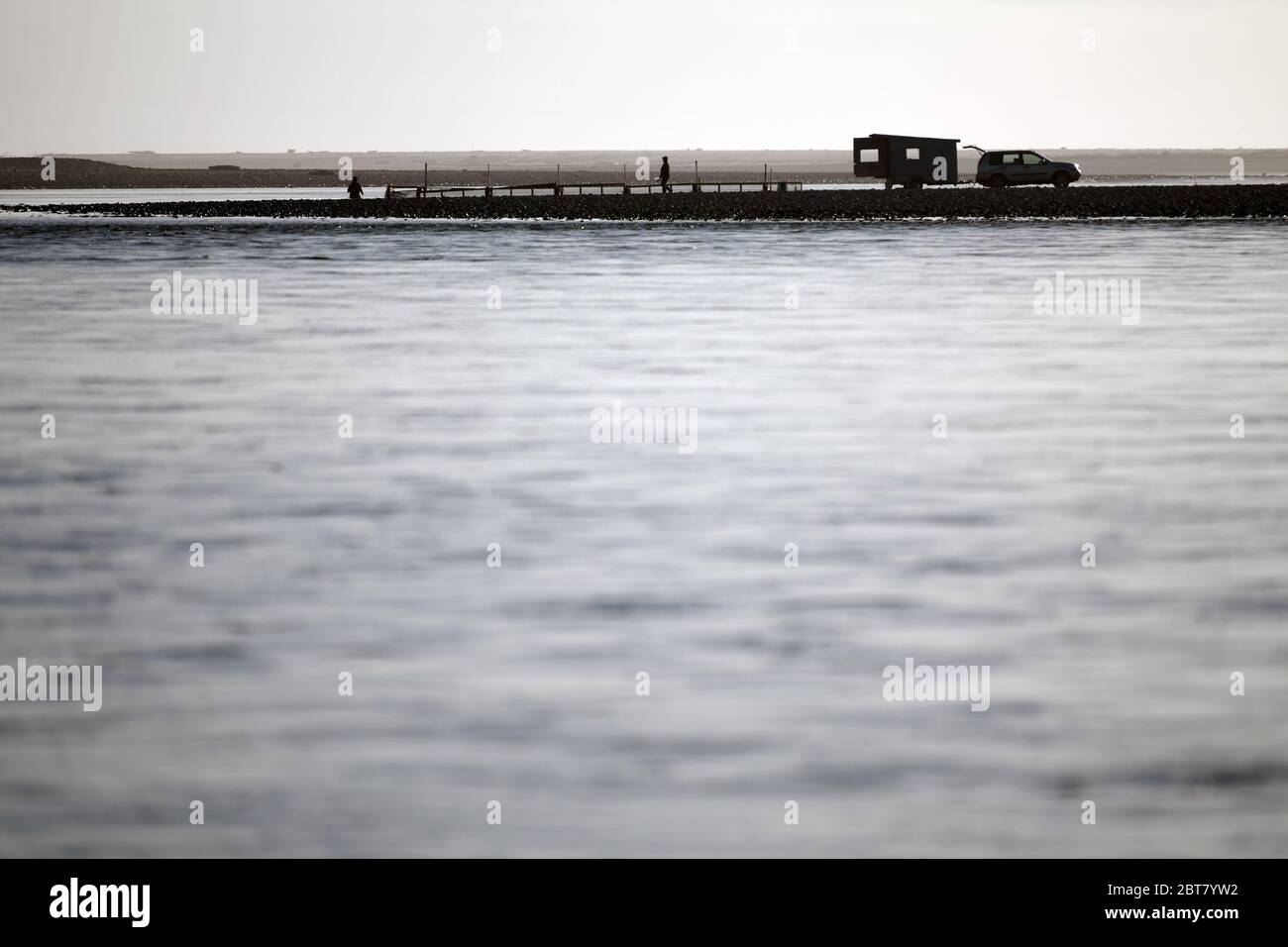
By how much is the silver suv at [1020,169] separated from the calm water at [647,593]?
59.2m

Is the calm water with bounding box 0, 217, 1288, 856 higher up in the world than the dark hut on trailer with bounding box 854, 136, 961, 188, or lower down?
lower down

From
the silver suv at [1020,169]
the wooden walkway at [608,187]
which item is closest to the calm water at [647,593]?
the silver suv at [1020,169]

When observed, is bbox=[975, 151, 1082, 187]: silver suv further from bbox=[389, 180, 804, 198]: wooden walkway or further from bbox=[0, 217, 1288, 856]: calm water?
bbox=[0, 217, 1288, 856]: calm water

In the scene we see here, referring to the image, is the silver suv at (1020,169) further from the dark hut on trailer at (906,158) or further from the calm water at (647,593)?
the calm water at (647,593)

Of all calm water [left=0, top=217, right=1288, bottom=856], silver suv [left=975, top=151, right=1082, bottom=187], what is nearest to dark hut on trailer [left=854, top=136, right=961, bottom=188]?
silver suv [left=975, top=151, right=1082, bottom=187]

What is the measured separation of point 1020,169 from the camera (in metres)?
83.7

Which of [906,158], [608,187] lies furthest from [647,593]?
[608,187]

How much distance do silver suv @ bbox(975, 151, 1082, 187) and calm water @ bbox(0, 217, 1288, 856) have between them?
194 ft

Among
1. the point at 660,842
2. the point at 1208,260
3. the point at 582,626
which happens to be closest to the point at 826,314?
the point at 1208,260

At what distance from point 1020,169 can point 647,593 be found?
250 ft

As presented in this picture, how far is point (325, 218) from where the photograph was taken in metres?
78.0

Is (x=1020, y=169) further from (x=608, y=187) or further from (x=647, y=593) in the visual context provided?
(x=647, y=593)

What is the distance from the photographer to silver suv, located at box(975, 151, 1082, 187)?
82438 millimetres
